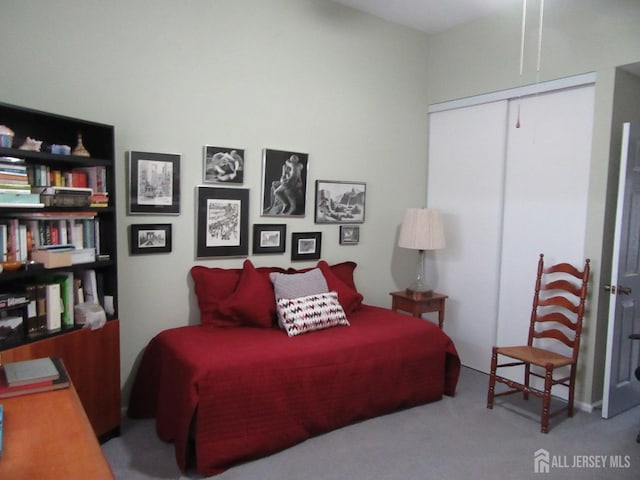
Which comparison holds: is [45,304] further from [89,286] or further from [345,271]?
[345,271]

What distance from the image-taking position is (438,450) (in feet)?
8.53

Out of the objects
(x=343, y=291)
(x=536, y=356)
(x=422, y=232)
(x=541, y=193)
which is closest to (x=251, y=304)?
(x=343, y=291)

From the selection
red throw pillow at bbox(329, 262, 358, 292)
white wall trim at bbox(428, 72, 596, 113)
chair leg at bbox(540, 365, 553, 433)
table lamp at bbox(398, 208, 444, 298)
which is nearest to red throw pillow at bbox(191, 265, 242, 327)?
red throw pillow at bbox(329, 262, 358, 292)

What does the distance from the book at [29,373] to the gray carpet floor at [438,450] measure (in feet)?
2.96

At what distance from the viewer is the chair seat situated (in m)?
2.88

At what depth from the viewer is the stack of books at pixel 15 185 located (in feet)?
6.56

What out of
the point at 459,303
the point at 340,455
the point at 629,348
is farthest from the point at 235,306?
the point at 629,348

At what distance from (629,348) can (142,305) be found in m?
3.41

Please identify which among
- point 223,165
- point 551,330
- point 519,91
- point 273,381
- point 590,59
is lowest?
point 273,381

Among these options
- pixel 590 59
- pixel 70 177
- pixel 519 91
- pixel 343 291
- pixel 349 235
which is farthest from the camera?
pixel 349 235

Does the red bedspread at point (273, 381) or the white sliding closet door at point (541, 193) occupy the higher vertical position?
the white sliding closet door at point (541, 193)

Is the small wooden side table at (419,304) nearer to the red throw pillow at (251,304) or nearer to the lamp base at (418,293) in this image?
the lamp base at (418,293)

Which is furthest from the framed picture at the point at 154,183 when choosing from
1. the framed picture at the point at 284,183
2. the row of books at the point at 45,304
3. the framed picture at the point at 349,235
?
the framed picture at the point at 349,235

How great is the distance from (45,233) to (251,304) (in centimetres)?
125
